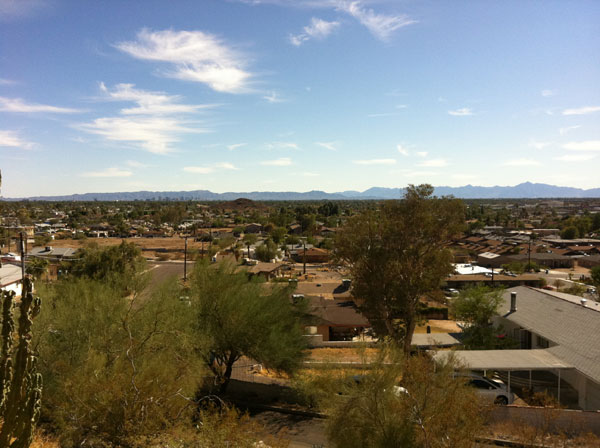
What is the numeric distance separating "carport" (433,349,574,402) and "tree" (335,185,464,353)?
4.73 m

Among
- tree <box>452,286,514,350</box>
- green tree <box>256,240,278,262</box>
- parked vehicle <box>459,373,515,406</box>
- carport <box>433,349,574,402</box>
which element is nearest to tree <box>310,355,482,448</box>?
parked vehicle <box>459,373,515,406</box>

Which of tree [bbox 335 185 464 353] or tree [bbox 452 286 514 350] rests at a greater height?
tree [bbox 335 185 464 353]

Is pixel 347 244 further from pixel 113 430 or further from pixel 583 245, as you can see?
pixel 583 245

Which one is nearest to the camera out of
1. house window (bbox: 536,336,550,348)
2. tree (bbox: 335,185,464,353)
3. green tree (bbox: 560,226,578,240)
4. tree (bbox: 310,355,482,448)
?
tree (bbox: 310,355,482,448)

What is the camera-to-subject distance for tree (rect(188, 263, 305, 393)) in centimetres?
1952

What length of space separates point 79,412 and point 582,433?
14226 mm

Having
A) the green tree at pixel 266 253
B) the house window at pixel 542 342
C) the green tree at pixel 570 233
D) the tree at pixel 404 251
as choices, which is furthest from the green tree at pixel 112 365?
the green tree at pixel 570 233

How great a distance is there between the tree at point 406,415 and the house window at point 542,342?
11342mm

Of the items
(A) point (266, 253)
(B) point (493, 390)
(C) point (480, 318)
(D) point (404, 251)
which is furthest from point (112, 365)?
(A) point (266, 253)

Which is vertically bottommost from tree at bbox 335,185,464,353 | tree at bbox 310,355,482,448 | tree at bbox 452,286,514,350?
tree at bbox 452,286,514,350

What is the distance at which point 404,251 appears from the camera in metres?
23.5

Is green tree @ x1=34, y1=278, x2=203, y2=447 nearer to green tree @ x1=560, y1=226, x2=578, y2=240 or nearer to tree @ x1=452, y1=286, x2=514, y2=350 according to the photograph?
tree @ x1=452, y1=286, x2=514, y2=350

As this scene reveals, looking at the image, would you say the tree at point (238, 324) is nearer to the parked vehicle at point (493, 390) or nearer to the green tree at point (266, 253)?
the parked vehicle at point (493, 390)

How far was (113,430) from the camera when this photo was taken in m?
11.6
